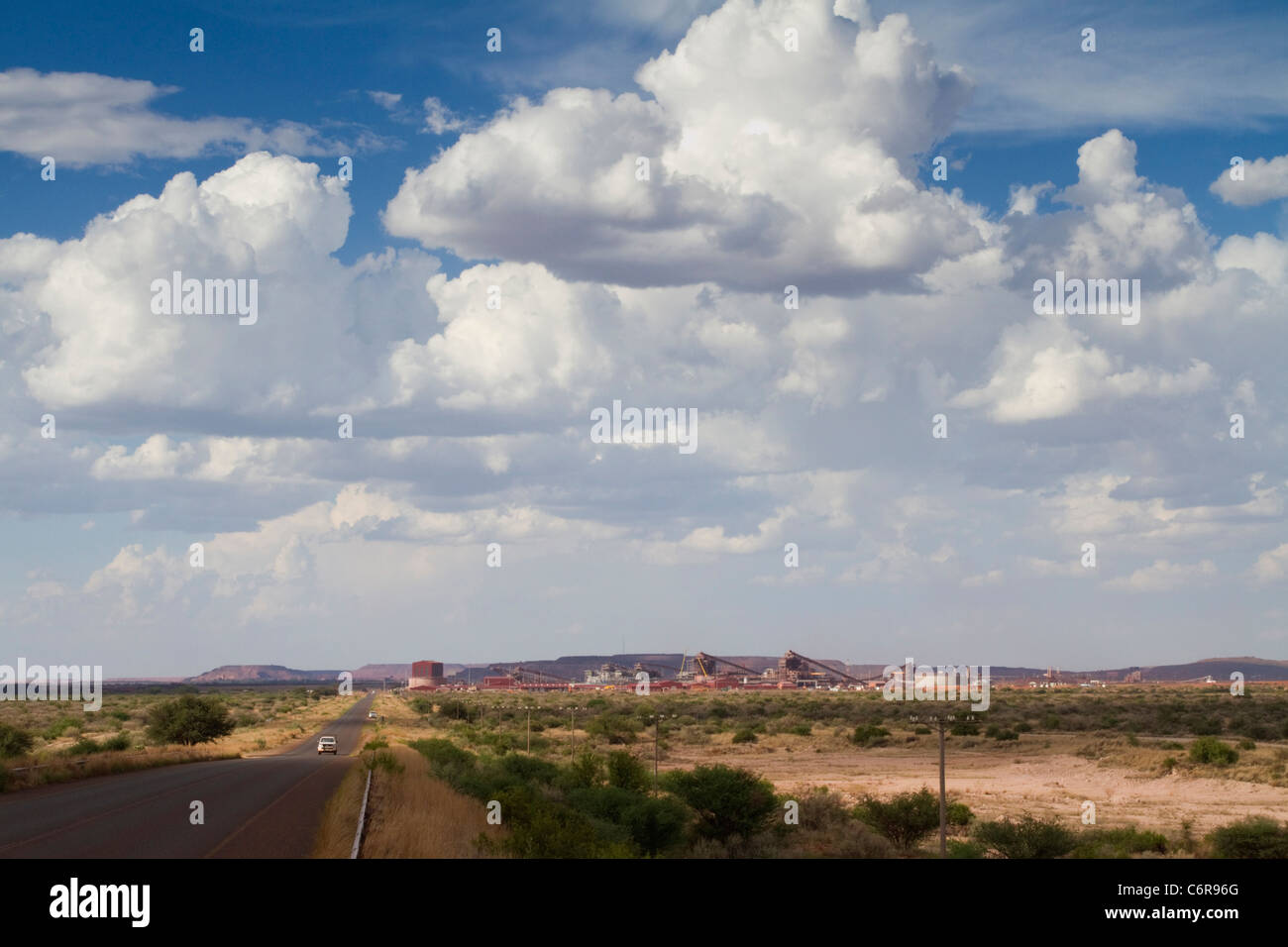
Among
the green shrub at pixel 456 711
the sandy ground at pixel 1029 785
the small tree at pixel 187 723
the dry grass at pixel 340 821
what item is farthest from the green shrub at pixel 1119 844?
the green shrub at pixel 456 711

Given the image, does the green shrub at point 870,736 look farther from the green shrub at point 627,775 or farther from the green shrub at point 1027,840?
the green shrub at point 1027,840

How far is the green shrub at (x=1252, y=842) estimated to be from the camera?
31.2 metres

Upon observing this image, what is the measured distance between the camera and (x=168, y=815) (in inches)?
1180

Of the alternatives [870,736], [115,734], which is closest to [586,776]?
[870,736]

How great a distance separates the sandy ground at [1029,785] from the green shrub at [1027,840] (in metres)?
11.2

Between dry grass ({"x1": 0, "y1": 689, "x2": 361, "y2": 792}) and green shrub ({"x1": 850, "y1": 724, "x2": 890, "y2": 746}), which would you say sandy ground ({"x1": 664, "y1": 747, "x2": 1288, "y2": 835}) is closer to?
green shrub ({"x1": 850, "y1": 724, "x2": 890, "y2": 746})

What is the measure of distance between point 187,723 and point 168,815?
5626cm

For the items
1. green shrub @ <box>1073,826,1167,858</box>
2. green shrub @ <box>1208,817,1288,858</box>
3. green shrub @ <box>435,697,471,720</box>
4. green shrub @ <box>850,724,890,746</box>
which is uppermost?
green shrub @ <box>1208,817,1288,858</box>

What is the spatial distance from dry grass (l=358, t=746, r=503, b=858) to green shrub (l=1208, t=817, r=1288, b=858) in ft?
69.3

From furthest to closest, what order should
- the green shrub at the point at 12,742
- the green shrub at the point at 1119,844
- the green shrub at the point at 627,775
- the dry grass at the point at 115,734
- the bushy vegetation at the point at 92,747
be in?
the bushy vegetation at the point at 92,747
the green shrub at the point at 12,742
the dry grass at the point at 115,734
the green shrub at the point at 627,775
the green shrub at the point at 1119,844

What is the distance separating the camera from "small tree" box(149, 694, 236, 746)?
267 feet

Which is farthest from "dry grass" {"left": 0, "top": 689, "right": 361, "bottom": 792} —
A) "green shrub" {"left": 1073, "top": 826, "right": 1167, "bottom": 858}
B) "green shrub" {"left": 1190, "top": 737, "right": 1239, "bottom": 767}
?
"green shrub" {"left": 1190, "top": 737, "right": 1239, "bottom": 767}
